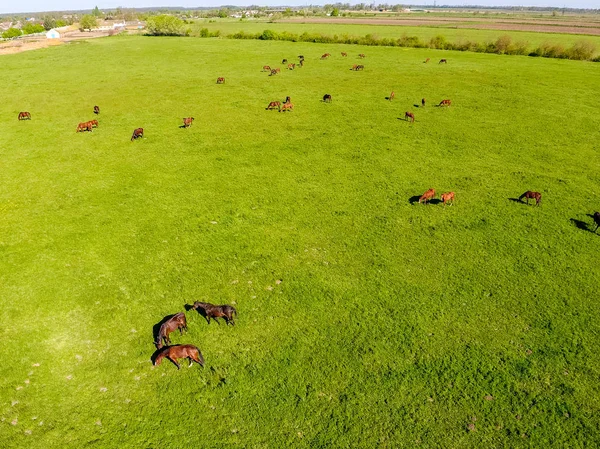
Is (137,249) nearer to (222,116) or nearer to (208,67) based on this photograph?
(222,116)

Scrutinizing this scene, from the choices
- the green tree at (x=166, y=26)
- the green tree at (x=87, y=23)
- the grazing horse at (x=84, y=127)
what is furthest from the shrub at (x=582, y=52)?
the green tree at (x=87, y=23)

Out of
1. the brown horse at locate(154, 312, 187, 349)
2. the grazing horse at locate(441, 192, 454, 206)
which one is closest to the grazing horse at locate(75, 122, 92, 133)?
the brown horse at locate(154, 312, 187, 349)

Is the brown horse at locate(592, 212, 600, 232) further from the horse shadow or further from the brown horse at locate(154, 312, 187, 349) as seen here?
the horse shadow

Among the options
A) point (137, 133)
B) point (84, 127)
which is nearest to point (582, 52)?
point (137, 133)

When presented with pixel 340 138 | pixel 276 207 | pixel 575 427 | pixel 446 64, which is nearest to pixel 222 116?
pixel 340 138

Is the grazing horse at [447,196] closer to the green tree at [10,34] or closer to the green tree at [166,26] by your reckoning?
the green tree at [166,26]

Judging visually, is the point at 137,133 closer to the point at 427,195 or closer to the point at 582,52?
the point at 427,195
